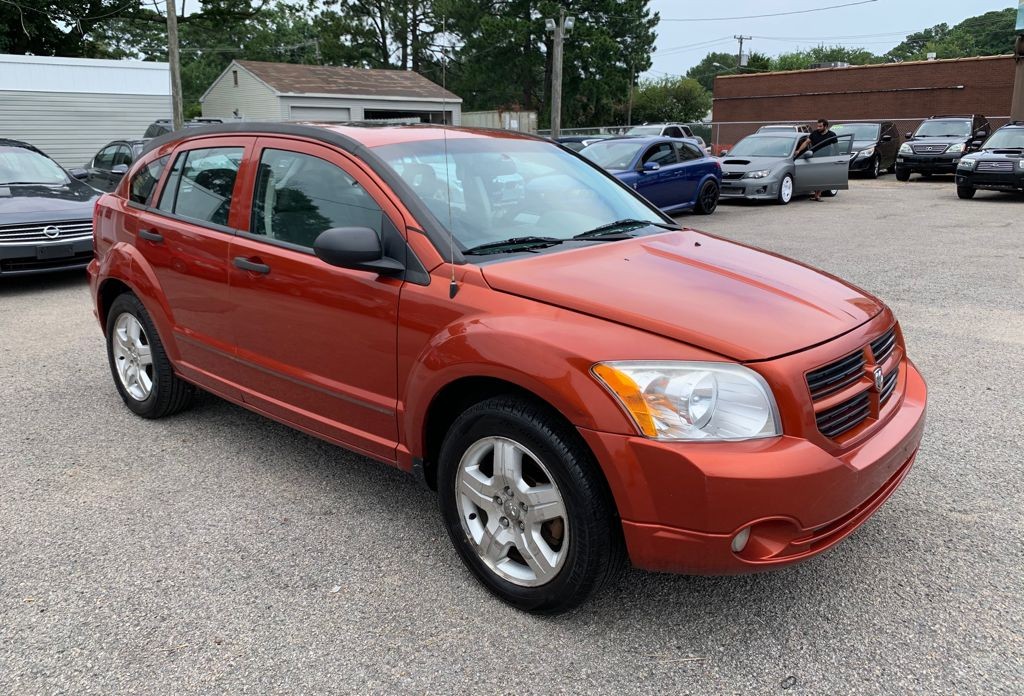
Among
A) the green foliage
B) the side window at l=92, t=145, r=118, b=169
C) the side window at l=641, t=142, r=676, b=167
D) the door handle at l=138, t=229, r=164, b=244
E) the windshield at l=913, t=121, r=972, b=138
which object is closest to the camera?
the door handle at l=138, t=229, r=164, b=244

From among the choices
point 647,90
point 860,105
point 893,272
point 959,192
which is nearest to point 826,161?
point 959,192

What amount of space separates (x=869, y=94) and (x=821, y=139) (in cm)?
2313

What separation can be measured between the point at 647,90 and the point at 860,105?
98.0 feet

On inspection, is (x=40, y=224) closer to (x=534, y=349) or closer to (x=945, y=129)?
(x=534, y=349)

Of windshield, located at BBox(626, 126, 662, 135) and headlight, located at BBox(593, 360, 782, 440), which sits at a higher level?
windshield, located at BBox(626, 126, 662, 135)

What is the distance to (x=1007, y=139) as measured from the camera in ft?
53.5

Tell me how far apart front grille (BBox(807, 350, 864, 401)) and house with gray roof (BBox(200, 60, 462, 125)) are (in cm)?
3370

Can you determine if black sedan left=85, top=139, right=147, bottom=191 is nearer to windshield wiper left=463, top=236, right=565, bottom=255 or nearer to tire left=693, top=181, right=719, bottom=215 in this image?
tire left=693, top=181, right=719, bottom=215

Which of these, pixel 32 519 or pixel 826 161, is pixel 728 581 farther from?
pixel 826 161

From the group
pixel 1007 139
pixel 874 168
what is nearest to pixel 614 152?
pixel 1007 139

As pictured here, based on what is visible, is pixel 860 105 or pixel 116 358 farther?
pixel 860 105

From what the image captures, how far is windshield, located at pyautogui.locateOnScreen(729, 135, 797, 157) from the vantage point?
16.6m

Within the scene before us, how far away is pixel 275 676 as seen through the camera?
8.22 ft

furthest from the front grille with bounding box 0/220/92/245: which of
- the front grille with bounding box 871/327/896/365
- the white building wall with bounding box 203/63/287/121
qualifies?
the white building wall with bounding box 203/63/287/121
